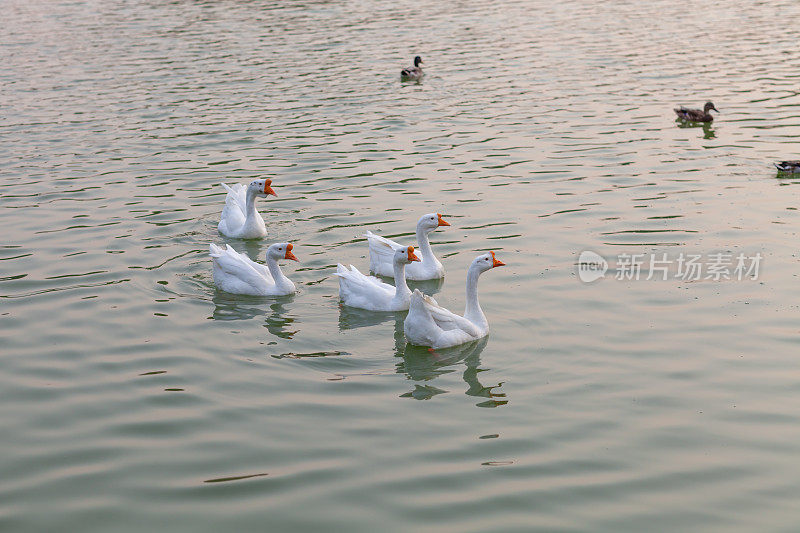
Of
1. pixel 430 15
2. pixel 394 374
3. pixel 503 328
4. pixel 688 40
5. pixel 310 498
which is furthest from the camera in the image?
pixel 430 15

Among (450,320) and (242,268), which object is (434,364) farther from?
(242,268)

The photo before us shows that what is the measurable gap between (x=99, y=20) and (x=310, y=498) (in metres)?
35.1

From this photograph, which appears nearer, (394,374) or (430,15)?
(394,374)

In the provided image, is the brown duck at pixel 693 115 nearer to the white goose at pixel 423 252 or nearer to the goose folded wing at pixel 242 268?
the white goose at pixel 423 252

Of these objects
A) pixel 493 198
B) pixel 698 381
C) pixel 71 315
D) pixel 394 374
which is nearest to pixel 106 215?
pixel 71 315

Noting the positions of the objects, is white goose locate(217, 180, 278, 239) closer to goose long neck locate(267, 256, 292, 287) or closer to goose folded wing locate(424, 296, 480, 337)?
goose long neck locate(267, 256, 292, 287)

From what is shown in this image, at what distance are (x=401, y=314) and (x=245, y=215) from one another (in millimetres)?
4637

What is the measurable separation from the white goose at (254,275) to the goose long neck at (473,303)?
2.78 metres

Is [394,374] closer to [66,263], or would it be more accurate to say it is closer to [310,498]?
[310,498]

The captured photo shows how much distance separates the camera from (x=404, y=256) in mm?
12211

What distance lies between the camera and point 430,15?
123 ft

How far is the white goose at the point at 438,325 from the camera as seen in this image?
1089 centimetres

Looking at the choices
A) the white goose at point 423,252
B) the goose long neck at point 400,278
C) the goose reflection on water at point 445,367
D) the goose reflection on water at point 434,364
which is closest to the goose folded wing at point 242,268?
the goose reflection on water at point 434,364

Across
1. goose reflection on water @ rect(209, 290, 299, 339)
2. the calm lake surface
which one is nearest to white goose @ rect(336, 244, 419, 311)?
the calm lake surface
